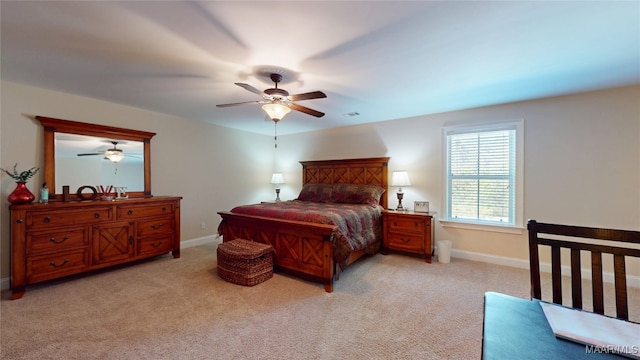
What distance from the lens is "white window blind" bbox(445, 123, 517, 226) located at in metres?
3.77

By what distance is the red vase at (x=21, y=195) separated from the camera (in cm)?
283

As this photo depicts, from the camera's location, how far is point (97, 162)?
3723 mm

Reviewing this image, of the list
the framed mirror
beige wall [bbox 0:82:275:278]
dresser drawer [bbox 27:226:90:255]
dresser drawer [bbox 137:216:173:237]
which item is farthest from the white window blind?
dresser drawer [bbox 27:226:90:255]

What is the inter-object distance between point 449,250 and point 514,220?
100 centimetres

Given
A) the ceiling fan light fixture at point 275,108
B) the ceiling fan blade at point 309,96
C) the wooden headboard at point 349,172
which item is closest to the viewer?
the ceiling fan blade at point 309,96

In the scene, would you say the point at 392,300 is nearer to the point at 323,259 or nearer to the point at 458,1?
the point at 323,259

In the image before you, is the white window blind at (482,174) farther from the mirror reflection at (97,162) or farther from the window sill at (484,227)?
the mirror reflection at (97,162)

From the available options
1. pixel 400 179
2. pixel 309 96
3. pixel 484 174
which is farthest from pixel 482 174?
pixel 309 96

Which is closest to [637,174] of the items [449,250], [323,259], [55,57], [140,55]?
[449,250]

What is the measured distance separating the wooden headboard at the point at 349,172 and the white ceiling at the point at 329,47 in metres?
1.67

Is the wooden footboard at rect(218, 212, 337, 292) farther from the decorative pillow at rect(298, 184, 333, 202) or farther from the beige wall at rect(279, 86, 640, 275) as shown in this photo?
the beige wall at rect(279, 86, 640, 275)

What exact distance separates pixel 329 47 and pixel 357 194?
2869 millimetres

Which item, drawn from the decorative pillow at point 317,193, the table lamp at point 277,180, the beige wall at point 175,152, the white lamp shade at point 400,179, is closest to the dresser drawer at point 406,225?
the white lamp shade at point 400,179

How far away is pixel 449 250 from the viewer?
3.83 meters
